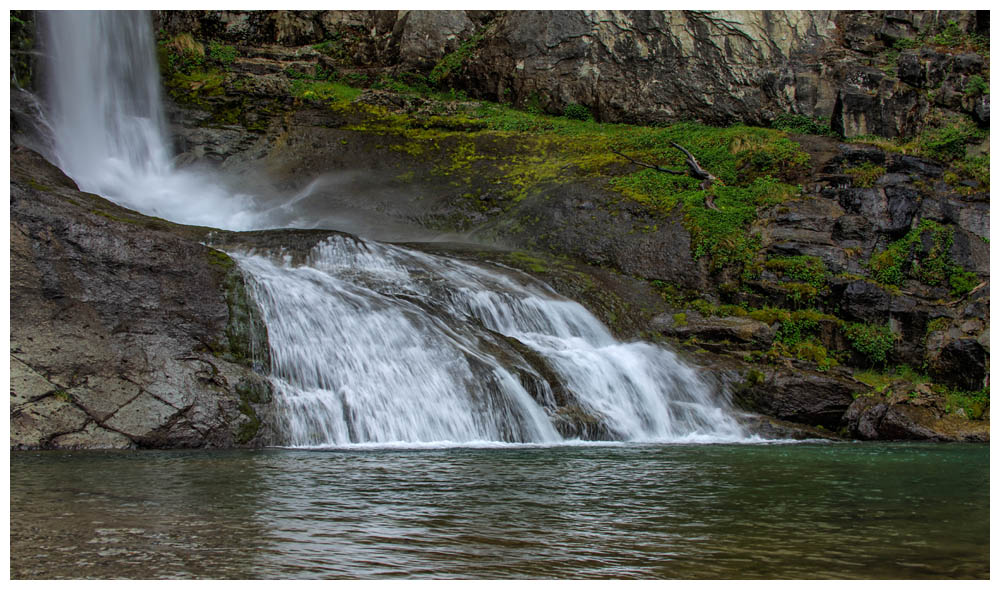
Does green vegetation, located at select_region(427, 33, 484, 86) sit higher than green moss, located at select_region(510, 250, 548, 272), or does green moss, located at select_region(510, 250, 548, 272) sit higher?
green vegetation, located at select_region(427, 33, 484, 86)

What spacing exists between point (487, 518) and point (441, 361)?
6.87m

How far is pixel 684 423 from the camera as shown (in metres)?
12.9

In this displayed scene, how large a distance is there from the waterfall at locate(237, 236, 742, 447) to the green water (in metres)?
2.56

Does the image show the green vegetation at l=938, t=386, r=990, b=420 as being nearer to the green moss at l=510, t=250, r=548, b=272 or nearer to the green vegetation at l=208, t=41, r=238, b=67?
the green moss at l=510, t=250, r=548, b=272

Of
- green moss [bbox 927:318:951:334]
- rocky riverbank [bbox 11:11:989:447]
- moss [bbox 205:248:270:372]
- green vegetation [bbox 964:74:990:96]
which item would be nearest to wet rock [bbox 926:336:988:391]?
rocky riverbank [bbox 11:11:989:447]

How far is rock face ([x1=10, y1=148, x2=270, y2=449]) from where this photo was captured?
9.55 meters

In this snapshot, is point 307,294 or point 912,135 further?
point 912,135

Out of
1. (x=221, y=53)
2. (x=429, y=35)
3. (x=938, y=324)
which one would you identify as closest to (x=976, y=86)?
(x=938, y=324)

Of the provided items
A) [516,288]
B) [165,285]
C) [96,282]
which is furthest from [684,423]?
[96,282]

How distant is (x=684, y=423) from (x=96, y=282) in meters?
9.77

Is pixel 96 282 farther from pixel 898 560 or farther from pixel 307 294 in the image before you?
pixel 898 560

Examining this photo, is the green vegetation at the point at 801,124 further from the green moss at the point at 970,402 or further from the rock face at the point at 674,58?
the green moss at the point at 970,402

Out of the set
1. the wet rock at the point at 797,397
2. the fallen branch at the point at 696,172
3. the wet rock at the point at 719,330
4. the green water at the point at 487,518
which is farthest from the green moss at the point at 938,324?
the green water at the point at 487,518

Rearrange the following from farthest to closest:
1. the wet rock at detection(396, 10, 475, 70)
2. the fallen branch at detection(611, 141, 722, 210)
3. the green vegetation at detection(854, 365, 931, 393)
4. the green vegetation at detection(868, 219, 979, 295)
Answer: the wet rock at detection(396, 10, 475, 70) < the fallen branch at detection(611, 141, 722, 210) < the green vegetation at detection(868, 219, 979, 295) < the green vegetation at detection(854, 365, 931, 393)
